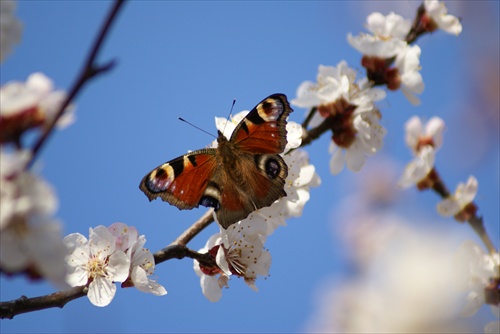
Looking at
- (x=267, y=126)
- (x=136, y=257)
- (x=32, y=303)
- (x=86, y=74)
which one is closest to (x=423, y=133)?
(x=267, y=126)

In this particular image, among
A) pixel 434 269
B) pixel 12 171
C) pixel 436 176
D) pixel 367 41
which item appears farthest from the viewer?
pixel 436 176

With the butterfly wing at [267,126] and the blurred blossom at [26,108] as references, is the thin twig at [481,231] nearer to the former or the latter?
the butterfly wing at [267,126]

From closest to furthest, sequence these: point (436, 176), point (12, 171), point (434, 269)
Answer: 1. point (434, 269)
2. point (12, 171)
3. point (436, 176)

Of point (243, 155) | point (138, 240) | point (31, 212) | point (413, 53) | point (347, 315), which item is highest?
point (413, 53)

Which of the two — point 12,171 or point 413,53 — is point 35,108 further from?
point 413,53

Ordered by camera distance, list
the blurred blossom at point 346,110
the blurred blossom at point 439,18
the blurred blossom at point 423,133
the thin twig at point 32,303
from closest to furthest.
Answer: the thin twig at point 32,303 < the blurred blossom at point 346,110 < the blurred blossom at point 439,18 < the blurred blossom at point 423,133

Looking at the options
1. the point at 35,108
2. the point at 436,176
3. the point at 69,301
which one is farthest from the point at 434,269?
the point at 436,176

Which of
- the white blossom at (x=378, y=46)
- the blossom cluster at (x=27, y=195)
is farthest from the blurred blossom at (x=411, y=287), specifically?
the white blossom at (x=378, y=46)
